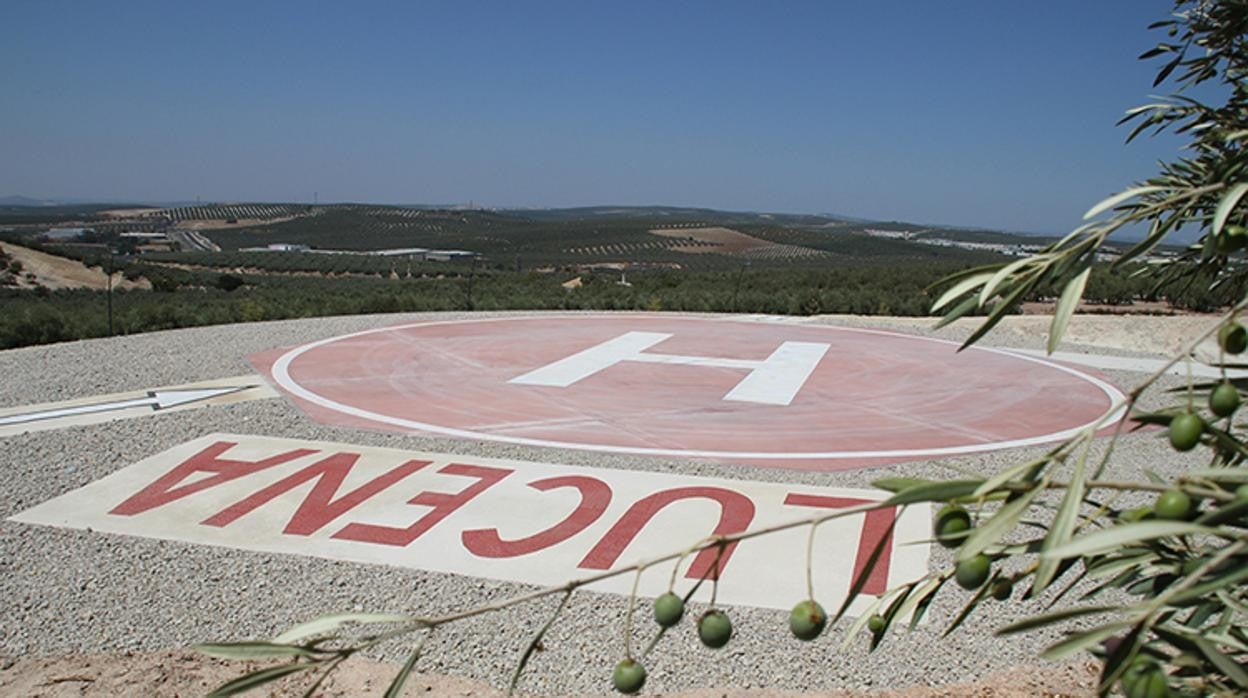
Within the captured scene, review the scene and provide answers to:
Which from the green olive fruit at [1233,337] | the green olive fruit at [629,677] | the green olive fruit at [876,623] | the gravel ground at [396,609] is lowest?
the gravel ground at [396,609]

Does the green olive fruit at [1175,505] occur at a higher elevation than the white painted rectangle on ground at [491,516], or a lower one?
higher

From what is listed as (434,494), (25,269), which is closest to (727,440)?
(434,494)

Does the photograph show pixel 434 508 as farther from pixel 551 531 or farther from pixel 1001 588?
pixel 1001 588

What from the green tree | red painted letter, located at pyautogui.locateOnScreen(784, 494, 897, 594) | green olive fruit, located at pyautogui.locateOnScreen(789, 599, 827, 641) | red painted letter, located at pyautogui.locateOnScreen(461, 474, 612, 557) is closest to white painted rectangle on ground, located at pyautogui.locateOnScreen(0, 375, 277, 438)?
red painted letter, located at pyautogui.locateOnScreen(461, 474, 612, 557)

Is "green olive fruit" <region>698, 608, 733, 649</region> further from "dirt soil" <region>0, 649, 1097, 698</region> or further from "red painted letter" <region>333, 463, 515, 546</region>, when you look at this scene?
"red painted letter" <region>333, 463, 515, 546</region>

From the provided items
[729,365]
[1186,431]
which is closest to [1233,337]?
[1186,431]

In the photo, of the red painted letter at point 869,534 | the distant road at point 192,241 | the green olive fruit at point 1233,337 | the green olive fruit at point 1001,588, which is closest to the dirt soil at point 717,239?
the distant road at point 192,241

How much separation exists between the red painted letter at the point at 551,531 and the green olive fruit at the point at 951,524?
4320 mm

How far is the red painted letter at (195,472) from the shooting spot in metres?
6.08

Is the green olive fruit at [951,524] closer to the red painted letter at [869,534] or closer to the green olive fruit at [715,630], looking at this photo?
the green olive fruit at [715,630]

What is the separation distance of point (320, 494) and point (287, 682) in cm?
288

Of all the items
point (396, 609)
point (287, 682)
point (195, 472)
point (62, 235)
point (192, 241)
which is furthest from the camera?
point (192, 241)

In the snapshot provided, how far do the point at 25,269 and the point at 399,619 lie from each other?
53.4 metres

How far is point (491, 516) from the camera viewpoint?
5.88 meters
